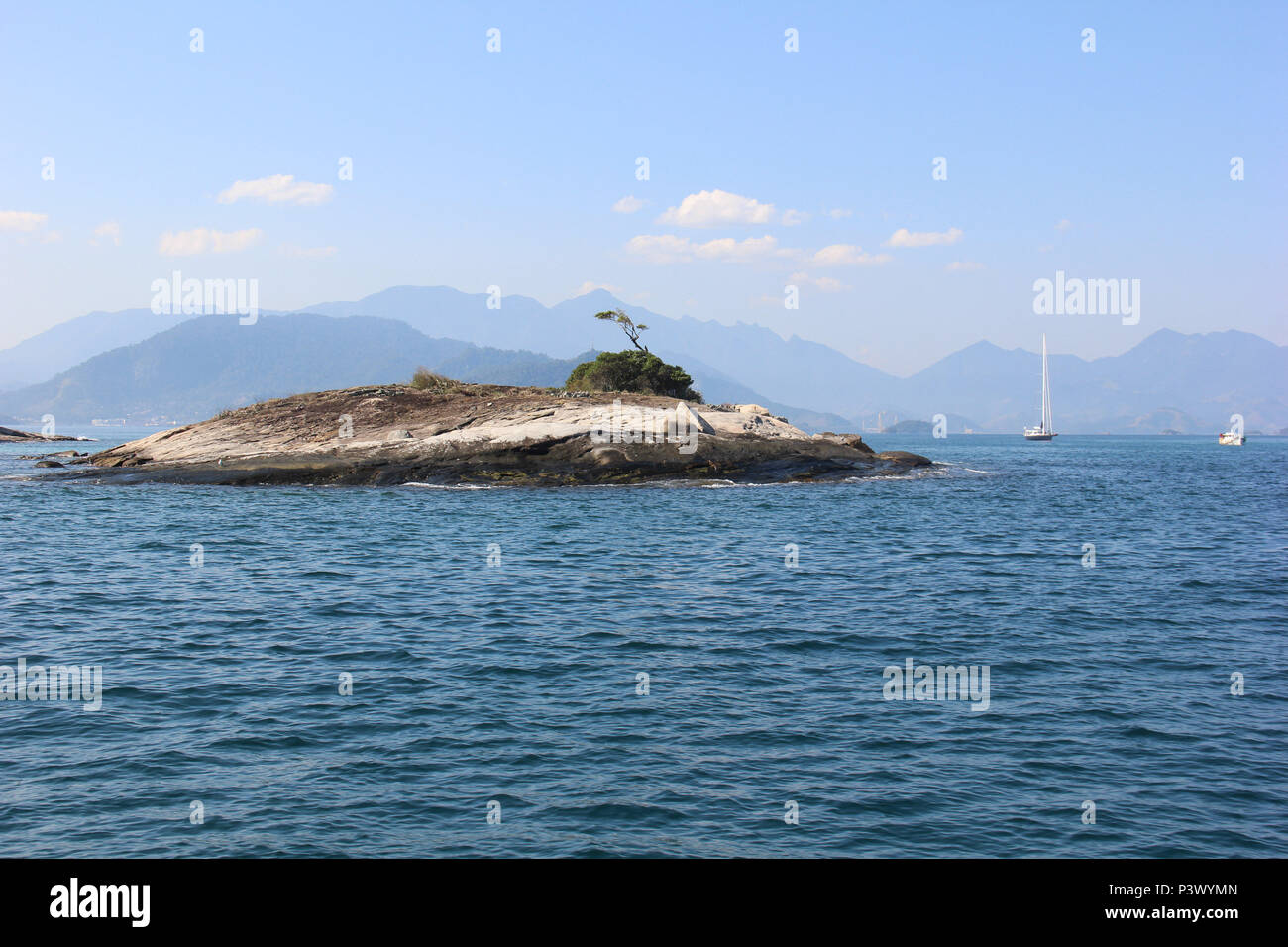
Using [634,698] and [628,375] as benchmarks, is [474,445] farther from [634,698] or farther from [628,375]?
[634,698]

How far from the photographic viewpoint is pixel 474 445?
49.4m

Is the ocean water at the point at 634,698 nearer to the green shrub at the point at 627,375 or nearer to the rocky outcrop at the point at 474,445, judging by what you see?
the rocky outcrop at the point at 474,445

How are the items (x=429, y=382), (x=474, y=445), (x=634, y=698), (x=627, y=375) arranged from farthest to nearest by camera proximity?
(x=627, y=375) < (x=429, y=382) < (x=474, y=445) < (x=634, y=698)

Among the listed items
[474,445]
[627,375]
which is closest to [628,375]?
[627,375]

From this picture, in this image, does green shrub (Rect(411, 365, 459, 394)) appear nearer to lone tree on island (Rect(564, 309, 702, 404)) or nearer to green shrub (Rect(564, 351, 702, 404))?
lone tree on island (Rect(564, 309, 702, 404))

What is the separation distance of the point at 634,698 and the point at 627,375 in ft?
162

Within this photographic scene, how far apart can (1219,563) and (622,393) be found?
35.6m

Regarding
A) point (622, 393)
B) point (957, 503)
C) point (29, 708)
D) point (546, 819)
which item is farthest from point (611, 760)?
point (622, 393)

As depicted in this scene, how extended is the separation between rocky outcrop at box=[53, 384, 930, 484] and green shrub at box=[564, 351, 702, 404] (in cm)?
548

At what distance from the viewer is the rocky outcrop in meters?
48.1

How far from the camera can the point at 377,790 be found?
34.0ft

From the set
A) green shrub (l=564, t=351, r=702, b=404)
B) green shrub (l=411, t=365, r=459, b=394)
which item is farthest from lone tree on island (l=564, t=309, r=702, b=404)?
green shrub (l=411, t=365, r=459, b=394)

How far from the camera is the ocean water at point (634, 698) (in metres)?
9.66
